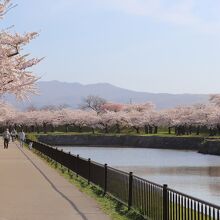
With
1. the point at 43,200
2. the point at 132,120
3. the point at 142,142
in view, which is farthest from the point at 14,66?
the point at 132,120

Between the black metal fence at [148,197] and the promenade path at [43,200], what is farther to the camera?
the promenade path at [43,200]

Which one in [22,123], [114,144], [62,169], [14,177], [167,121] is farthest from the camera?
[22,123]

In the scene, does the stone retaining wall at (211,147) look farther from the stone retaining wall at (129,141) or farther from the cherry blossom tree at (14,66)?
the cherry blossom tree at (14,66)

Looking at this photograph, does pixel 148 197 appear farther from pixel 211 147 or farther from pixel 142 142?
pixel 142 142

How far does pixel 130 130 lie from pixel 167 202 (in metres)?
109

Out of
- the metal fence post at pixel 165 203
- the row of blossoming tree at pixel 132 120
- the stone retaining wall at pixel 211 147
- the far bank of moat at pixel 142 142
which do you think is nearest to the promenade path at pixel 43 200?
the metal fence post at pixel 165 203

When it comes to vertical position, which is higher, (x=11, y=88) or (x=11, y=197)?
(x=11, y=88)

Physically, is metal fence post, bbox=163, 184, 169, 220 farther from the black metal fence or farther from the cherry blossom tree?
the cherry blossom tree

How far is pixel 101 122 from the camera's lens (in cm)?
11506

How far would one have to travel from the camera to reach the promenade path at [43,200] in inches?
460

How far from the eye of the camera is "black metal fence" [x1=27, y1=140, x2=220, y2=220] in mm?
8781

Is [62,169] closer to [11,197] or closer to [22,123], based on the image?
[11,197]

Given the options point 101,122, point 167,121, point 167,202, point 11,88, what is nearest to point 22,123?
point 101,122

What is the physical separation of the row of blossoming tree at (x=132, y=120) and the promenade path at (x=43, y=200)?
214 feet
